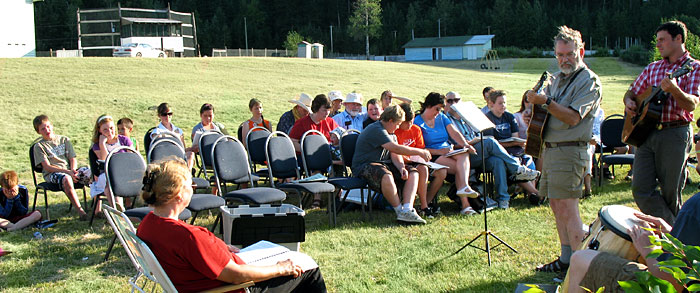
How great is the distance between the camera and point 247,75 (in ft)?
95.1

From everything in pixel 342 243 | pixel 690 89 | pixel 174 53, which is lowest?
pixel 342 243

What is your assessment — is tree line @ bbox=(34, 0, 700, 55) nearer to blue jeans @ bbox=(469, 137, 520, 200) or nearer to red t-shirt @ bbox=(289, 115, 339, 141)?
red t-shirt @ bbox=(289, 115, 339, 141)

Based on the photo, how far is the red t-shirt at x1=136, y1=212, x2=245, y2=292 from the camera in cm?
302

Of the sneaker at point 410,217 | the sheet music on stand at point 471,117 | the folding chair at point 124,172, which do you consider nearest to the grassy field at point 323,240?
the sneaker at point 410,217

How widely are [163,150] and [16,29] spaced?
41016 millimetres

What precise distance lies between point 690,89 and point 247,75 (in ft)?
84.1

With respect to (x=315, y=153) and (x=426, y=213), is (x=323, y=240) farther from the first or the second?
(x=315, y=153)

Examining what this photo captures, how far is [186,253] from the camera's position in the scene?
3.02 m

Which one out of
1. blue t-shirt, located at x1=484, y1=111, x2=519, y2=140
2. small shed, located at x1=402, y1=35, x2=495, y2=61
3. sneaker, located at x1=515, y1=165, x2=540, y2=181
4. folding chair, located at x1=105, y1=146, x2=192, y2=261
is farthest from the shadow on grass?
small shed, located at x1=402, y1=35, x2=495, y2=61

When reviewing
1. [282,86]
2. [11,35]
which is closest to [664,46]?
[282,86]

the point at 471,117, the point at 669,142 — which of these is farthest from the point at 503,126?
the point at 669,142

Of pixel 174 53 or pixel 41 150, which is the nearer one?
pixel 41 150

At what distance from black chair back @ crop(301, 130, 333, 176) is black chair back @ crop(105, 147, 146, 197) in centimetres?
214

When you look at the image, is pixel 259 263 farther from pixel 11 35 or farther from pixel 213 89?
pixel 11 35
